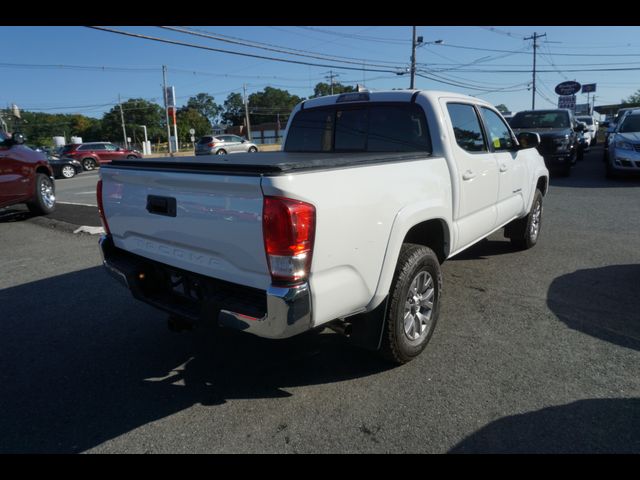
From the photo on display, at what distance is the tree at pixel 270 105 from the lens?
373 ft

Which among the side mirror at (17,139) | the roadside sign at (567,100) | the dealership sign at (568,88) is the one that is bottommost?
the side mirror at (17,139)

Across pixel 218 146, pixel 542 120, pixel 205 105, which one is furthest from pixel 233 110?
pixel 542 120

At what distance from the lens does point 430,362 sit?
126 inches

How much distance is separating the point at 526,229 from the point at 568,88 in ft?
113

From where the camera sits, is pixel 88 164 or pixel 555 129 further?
pixel 88 164

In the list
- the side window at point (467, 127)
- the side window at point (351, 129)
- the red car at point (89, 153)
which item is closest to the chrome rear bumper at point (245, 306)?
the side window at point (351, 129)

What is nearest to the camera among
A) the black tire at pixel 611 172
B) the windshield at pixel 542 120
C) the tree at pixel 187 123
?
the black tire at pixel 611 172

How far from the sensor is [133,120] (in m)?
97.2

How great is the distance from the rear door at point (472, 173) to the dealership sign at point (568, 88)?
35.4m

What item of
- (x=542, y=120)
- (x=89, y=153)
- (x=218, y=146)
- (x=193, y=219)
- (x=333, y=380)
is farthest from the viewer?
(x=218, y=146)

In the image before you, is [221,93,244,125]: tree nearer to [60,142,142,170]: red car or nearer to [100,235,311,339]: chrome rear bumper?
[60,142,142,170]: red car

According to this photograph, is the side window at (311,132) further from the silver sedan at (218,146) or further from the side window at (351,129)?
the silver sedan at (218,146)

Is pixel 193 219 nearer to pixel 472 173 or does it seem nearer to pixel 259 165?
pixel 259 165

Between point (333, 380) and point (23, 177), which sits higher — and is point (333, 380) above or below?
below
